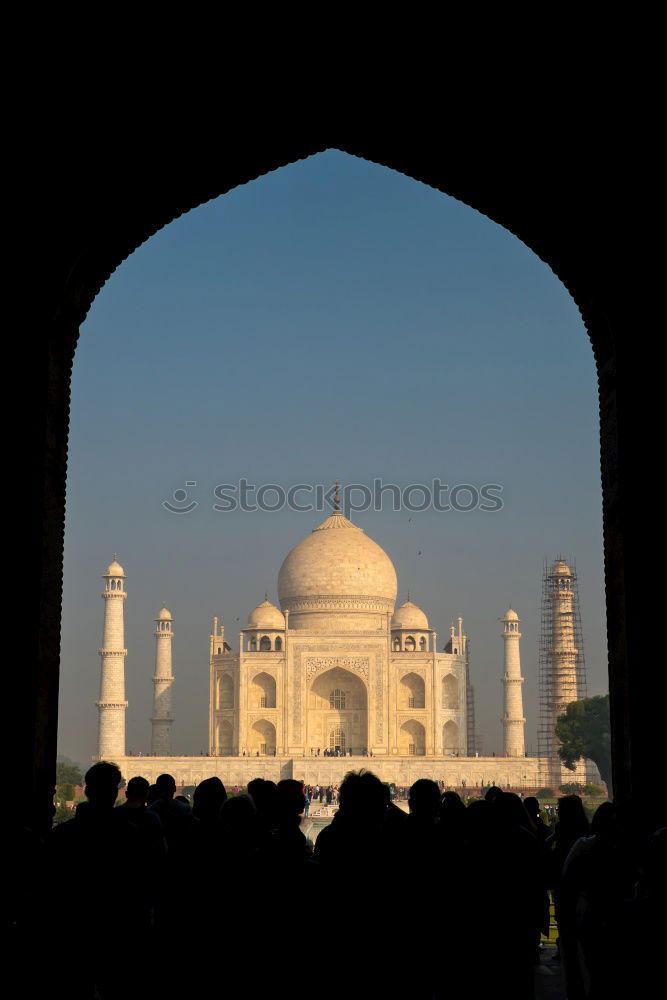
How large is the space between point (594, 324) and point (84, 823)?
12.3 ft

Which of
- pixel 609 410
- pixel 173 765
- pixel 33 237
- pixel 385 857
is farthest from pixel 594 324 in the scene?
pixel 173 765

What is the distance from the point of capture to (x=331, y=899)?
2.96m

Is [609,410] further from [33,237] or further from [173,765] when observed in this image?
[173,765]

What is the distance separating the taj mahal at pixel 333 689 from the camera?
102 feet

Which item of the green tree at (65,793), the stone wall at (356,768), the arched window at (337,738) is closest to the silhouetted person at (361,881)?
the green tree at (65,793)

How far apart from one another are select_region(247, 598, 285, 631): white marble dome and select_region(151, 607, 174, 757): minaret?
220cm

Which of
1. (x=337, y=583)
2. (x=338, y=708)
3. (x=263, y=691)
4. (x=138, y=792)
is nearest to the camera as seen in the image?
(x=138, y=792)

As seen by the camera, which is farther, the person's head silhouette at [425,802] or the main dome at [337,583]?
the main dome at [337,583]

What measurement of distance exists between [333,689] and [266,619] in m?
2.71

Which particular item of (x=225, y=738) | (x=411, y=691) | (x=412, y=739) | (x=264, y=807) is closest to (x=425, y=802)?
(x=264, y=807)

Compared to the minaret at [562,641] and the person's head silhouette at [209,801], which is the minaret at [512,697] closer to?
the minaret at [562,641]

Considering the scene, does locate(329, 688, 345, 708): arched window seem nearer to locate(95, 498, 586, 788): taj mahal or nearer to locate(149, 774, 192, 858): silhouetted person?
locate(95, 498, 586, 788): taj mahal

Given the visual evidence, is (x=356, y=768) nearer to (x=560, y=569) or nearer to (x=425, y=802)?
(x=560, y=569)

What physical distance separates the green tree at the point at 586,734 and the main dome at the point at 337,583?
17.9ft
